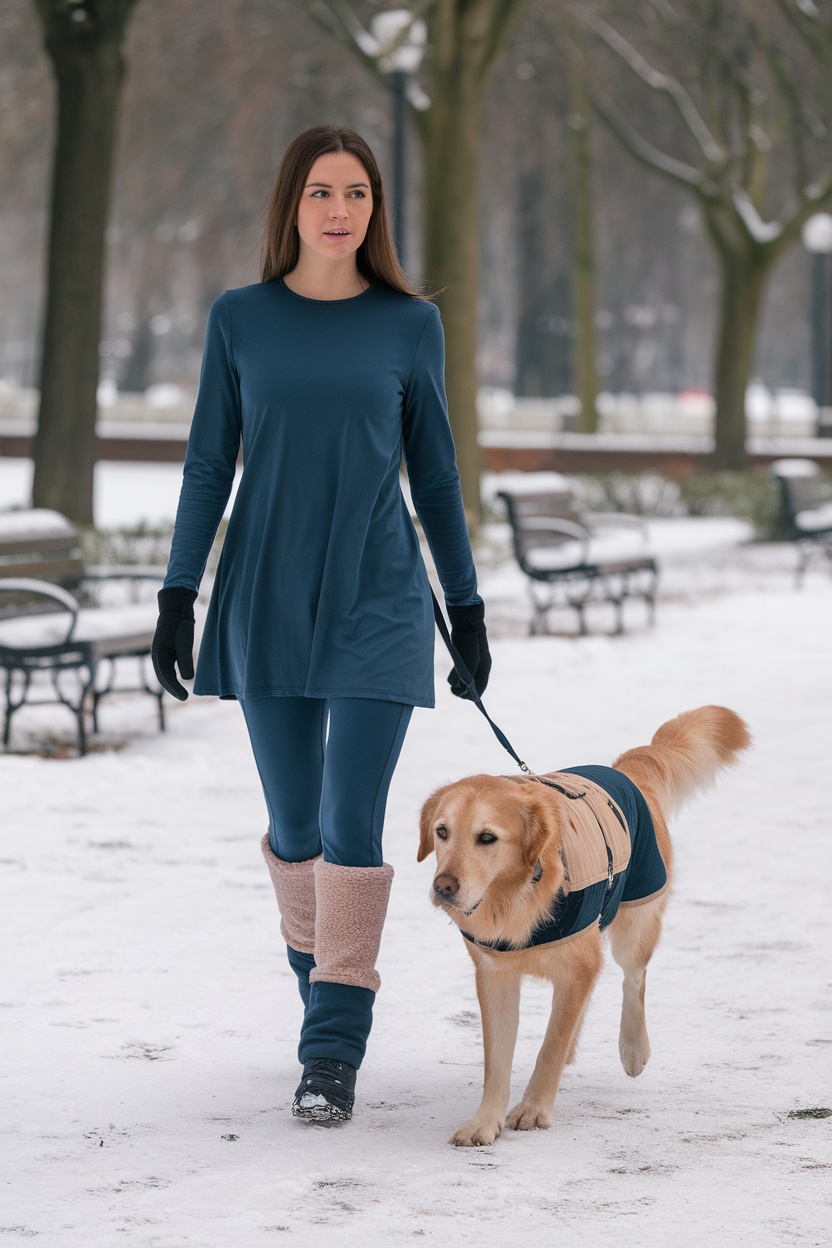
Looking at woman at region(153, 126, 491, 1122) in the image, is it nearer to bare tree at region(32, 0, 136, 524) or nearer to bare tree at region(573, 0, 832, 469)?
bare tree at region(32, 0, 136, 524)

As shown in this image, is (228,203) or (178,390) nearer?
(228,203)

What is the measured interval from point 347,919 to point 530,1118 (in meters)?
0.57

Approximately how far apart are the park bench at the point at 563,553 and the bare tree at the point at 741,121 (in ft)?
32.4

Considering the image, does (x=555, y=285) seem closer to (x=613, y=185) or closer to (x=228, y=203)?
(x=613, y=185)

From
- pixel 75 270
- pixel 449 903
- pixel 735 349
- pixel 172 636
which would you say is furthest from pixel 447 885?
pixel 735 349

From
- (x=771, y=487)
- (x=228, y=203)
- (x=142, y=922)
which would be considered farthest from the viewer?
(x=228, y=203)

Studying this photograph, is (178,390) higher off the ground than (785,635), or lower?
higher

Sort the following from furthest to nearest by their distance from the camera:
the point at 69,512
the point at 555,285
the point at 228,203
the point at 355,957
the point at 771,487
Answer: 1. the point at 555,285
2. the point at 228,203
3. the point at 771,487
4. the point at 69,512
5. the point at 355,957

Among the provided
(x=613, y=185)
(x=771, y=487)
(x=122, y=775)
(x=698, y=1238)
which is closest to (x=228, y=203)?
(x=613, y=185)

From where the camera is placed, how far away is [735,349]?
23.2 m

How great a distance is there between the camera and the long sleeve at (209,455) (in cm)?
403

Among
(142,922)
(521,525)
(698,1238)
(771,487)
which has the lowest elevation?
(698,1238)

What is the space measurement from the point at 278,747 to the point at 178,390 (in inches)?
2472

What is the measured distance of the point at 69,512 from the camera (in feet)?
46.8
